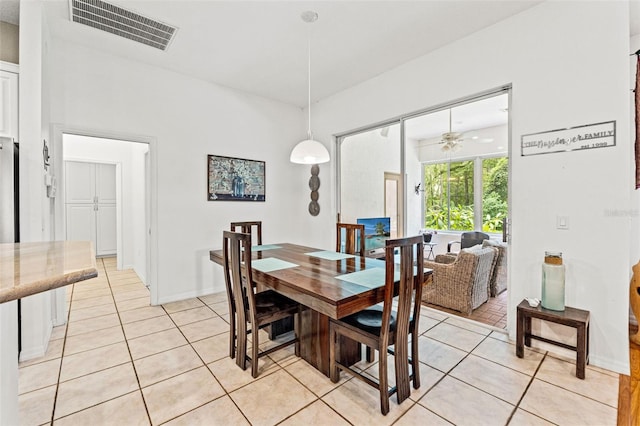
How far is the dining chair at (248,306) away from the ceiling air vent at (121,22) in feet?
7.37

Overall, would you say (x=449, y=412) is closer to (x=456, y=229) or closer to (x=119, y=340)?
(x=119, y=340)

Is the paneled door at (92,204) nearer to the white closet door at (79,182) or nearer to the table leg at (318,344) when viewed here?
the white closet door at (79,182)

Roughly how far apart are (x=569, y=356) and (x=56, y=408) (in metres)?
3.68

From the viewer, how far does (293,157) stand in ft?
9.87

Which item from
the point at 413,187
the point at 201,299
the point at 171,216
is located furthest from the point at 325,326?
the point at 413,187

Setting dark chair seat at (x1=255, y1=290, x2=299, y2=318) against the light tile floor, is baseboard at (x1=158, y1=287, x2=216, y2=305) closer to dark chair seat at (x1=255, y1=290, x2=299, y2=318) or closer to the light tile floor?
the light tile floor

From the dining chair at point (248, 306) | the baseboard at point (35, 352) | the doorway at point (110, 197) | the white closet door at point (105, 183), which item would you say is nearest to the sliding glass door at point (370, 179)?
the dining chair at point (248, 306)

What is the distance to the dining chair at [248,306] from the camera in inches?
81.5

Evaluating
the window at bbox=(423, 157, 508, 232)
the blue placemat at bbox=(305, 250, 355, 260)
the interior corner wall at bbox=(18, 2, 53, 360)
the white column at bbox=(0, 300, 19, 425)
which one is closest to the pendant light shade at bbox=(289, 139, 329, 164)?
the blue placemat at bbox=(305, 250, 355, 260)

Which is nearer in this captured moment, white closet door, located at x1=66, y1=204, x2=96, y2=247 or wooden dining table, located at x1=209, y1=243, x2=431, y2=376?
wooden dining table, located at x1=209, y1=243, x2=431, y2=376

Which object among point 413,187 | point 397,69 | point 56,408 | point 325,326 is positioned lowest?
point 56,408

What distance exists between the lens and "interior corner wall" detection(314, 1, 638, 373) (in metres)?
2.16

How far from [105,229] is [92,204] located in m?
0.64

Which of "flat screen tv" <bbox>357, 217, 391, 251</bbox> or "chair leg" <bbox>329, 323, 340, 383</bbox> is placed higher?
"flat screen tv" <bbox>357, 217, 391, 251</bbox>
